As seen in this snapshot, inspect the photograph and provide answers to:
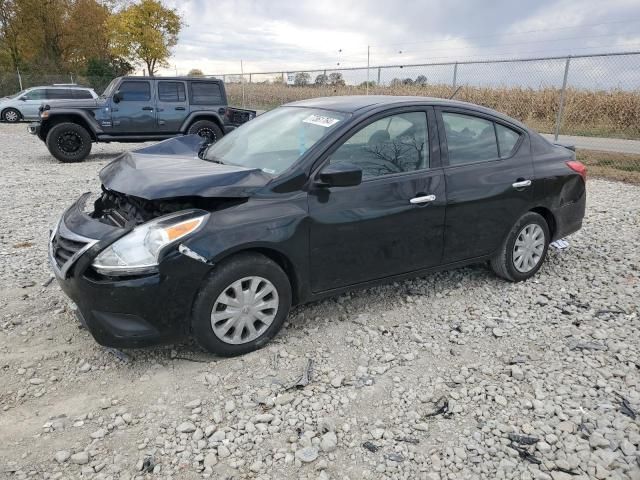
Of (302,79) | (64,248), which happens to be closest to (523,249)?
(64,248)

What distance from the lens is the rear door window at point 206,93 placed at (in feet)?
41.0

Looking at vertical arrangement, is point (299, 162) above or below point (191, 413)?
above

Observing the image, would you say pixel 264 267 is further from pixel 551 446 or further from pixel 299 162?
pixel 551 446

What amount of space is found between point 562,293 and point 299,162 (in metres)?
2.59

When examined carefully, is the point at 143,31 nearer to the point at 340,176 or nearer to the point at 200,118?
the point at 200,118

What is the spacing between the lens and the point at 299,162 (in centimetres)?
343

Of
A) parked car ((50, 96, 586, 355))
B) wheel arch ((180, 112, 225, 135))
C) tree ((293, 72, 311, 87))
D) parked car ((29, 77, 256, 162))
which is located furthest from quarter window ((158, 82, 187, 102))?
tree ((293, 72, 311, 87))

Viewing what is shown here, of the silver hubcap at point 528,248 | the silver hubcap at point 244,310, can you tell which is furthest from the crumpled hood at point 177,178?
the silver hubcap at point 528,248

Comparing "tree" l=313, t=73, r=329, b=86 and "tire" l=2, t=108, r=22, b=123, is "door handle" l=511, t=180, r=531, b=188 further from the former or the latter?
"tire" l=2, t=108, r=22, b=123

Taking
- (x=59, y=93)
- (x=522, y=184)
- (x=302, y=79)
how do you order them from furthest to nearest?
(x=59, y=93), (x=302, y=79), (x=522, y=184)

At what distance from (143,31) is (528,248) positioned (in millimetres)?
32089

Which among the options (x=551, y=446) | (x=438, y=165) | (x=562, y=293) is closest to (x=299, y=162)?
(x=438, y=165)

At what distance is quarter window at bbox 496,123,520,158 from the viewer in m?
4.34

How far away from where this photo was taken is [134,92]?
11891 mm
